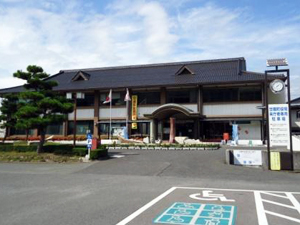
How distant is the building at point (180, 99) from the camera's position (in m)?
28.2

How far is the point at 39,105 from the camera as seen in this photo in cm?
1752

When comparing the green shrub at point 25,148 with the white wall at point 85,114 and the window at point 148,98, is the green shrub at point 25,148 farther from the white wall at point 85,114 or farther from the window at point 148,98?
the window at point 148,98

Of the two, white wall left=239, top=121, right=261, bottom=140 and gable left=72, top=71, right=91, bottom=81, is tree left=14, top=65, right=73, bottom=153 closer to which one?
gable left=72, top=71, right=91, bottom=81

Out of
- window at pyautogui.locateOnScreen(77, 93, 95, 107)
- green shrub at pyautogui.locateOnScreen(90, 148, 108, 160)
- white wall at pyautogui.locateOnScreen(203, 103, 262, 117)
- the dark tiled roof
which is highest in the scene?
the dark tiled roof

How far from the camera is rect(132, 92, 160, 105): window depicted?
3162 cm

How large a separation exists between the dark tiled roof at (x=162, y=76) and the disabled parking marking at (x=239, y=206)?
828 inches

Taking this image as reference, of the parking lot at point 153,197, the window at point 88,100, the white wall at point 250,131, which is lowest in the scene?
the parking lot at point 153,197

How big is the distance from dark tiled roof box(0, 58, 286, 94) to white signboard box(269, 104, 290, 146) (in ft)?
48.3

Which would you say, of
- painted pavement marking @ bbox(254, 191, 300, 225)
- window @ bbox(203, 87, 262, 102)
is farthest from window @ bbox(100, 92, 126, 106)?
painted pavement marking @ bbox(254, 191, 300, 225)

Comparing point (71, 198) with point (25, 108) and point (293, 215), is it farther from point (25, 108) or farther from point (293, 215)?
point (25, 108)

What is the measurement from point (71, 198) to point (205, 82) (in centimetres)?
2330

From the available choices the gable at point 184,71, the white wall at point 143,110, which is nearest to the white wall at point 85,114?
the white wall at point 143,110

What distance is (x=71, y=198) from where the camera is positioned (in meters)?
→ 7.25

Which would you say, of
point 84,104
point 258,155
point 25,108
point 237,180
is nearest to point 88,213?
point 237,180
